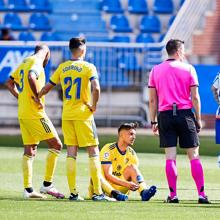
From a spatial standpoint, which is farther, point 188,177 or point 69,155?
point 188,177

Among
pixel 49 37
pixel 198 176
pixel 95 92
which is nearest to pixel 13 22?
pixel 49 37

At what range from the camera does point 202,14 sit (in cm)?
2773

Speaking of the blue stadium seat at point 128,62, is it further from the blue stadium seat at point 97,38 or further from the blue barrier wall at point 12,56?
the blue stadium seat at point 97,38

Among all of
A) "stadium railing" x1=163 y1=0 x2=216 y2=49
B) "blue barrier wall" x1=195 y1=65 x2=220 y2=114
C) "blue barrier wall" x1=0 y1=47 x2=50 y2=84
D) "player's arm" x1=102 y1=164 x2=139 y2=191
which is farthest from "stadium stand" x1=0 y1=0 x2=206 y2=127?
"player's arm" x1=102 y1=164 x2=139 y2=191

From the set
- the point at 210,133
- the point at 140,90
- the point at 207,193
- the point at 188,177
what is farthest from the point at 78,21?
the point at 207,193

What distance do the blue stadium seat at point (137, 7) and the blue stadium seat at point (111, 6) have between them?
0.29 meters

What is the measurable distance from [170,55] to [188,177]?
385 centimetres

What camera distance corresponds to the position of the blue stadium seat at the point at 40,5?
28.9 metres

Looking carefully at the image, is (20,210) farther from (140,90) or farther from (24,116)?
(140,90)

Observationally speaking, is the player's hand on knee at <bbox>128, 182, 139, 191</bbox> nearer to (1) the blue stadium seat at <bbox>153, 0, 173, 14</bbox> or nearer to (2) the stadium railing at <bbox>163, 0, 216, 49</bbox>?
(2) the stadium railing at <bbox>163, 0, 216, 49</bbox>

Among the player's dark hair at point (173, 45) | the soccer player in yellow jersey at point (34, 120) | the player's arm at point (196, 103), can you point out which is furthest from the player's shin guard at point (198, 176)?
the soccer player in yellow jersey at point (34, 120)

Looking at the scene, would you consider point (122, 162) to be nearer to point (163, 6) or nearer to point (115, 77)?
point (115, 77)

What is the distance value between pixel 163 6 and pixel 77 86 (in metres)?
16.2

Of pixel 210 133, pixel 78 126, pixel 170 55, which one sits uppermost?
pixel 170 55
